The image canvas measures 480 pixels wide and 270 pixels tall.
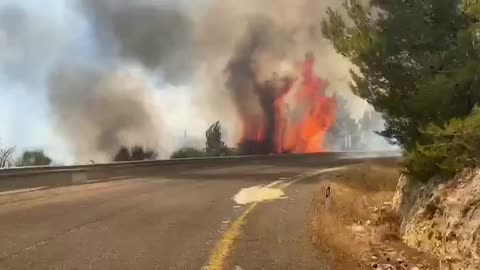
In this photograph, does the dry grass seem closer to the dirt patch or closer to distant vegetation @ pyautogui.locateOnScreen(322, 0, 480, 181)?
the dirt patch

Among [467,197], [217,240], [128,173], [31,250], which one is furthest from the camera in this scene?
[128,173]

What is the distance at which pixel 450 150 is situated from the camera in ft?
24.3

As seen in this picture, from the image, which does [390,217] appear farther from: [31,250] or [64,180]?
[64,180]

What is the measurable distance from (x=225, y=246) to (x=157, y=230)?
5.62ft

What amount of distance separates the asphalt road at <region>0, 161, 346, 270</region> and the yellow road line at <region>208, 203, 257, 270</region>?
11 millimetres

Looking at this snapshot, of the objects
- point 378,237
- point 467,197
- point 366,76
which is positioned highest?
point 366,76

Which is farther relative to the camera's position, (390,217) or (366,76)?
(366,76)

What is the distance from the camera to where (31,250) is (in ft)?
23.3

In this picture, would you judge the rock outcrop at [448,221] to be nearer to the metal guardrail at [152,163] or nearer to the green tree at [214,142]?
the metal guardrail at [152,163]

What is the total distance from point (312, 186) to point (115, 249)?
33.3 ft

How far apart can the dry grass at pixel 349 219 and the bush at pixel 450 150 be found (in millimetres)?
1282

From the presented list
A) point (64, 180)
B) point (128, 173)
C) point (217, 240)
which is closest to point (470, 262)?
point (217, 240)

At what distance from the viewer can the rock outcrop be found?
5723 mm

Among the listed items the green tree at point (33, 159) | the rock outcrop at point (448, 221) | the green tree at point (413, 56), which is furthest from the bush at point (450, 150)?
the green tree at point (33, 159)
